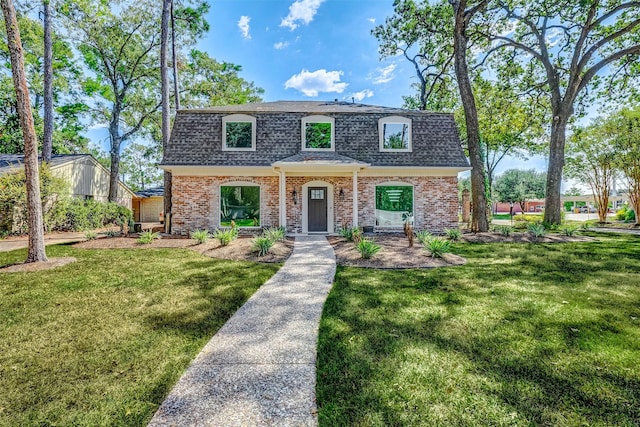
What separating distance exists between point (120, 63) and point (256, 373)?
2390 centimetres

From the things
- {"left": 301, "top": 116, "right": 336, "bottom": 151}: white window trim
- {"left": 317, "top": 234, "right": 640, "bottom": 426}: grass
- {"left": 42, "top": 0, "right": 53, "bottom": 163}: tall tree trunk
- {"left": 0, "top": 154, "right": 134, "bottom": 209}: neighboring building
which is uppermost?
{"left": 42, "top": 0, "right": 53, "bottom": 163}: tall tree trunk

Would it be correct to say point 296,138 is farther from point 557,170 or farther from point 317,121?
point 557,170

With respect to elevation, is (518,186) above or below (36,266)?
above

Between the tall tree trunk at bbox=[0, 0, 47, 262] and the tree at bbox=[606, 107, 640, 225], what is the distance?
26.2 m

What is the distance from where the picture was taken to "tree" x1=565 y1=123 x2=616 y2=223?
17.6 meters

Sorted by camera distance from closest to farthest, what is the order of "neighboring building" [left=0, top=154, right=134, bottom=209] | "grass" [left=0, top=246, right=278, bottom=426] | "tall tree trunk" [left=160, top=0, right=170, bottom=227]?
"grass" [left=0, top=246, right=278, bottom=426] < "tall tree trunk" [left=160, top=0, right=170, bottom=227] < "neighboring building" [left=0, top=154, right=134, bottom=209]

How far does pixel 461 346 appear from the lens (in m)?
3.02

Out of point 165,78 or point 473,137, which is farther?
point 165,78

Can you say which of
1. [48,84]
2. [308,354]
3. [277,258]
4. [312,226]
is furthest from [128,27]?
[308,354]

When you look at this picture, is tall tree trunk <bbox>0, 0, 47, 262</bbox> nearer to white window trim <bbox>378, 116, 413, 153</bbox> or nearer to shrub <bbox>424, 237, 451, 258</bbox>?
shrub <bbox>424, 237, 451, 258</bbox>

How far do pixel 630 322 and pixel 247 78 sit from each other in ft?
80.3

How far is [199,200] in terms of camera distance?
12.1 m

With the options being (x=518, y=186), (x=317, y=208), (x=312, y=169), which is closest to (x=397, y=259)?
(x=312, y=169)

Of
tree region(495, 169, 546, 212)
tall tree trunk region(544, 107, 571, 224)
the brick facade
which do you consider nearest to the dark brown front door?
the brick facade
